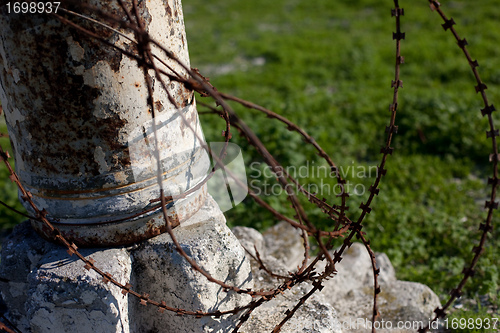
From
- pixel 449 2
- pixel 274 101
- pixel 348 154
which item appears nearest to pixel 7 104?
pixel 348 154

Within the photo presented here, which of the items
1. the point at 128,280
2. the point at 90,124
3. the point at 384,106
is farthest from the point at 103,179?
the point at 384,106

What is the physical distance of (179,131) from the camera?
2.05 metres

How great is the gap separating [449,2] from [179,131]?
9499 millimetres

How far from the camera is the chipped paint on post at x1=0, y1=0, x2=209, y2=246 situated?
5.76 feet

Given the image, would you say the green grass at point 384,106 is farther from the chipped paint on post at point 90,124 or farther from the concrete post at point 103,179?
the chipped paint on post at point 90,124

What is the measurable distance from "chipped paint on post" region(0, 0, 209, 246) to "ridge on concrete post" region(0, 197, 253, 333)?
12cm

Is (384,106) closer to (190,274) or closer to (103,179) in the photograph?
(190,274)

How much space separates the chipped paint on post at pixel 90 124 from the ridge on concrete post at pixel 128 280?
0.12 m

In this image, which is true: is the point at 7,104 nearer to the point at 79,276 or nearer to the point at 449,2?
the point at 79,276

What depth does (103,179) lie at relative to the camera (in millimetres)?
1923

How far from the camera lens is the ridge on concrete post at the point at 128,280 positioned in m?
1.92

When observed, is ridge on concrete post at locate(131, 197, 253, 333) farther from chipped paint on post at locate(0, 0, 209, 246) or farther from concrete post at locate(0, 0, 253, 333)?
chipped paint on post at locate(0, 0, 209, 246)

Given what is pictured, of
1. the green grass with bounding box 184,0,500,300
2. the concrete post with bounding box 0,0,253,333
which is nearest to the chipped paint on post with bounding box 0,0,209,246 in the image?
the concrete post with bounding box 0,0,253,333

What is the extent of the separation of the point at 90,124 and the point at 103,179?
0.24 m
